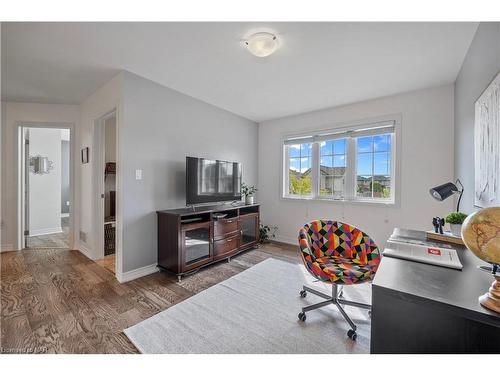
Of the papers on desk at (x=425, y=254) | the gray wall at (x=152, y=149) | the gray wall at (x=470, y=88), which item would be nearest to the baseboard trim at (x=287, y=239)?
the gray wall at (x=152, y=149)

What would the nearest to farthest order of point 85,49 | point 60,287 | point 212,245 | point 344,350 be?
point 344,350 → point 85,49 → point 60,287 → point 212,245

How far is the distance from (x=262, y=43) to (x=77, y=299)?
2856 millimetres

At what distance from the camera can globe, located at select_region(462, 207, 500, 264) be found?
676mm

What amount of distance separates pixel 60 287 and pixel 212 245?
1.63 meters

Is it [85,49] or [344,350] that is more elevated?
[85,49]

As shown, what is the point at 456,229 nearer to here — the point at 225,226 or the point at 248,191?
the point at 225,226

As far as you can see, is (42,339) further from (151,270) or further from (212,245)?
(212,245)

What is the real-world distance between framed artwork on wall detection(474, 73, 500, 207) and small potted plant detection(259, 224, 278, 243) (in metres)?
2.94

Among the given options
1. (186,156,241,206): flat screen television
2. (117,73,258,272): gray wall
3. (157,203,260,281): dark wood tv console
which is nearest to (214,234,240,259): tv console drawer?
(157,203,260,281): dark wood tv console

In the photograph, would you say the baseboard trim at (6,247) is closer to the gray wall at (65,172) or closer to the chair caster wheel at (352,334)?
the gray wall at (65,172)

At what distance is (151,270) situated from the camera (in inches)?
106

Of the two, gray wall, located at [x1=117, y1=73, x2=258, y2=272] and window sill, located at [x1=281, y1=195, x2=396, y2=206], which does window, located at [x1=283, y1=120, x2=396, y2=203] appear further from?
gray wall, located at [x1=117, y1=73, x2=258, y2=272]

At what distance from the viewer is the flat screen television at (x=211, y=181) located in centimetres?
289
